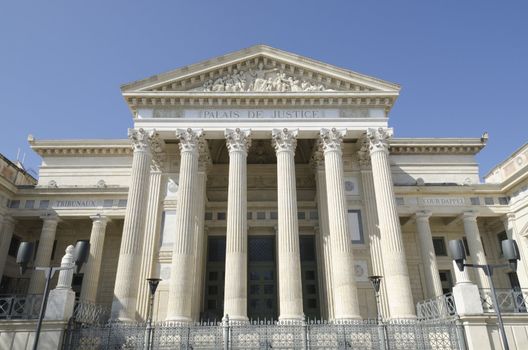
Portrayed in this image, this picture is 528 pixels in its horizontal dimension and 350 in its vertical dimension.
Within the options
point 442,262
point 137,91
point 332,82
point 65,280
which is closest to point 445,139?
point 442,262

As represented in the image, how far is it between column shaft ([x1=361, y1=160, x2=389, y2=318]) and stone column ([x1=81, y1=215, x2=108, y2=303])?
14.5 meters

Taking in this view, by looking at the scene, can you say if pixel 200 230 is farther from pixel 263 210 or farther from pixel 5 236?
pixel 5 236

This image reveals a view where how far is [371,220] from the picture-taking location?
67.8ft

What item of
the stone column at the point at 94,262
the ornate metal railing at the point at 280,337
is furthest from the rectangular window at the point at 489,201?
the stone column at the point at 94,262

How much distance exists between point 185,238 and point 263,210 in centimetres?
712

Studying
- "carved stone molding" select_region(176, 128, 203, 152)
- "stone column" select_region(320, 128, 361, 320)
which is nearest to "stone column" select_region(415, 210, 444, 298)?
"stone column" select_region(320, 128, 361, 320)

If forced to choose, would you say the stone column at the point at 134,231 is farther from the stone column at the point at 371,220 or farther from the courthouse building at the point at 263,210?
the stone column at the point at 371,220

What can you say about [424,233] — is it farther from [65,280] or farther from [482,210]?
[65,280]

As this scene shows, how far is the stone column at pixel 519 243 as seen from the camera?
→ 847 inches

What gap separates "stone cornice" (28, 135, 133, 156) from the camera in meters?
27.5

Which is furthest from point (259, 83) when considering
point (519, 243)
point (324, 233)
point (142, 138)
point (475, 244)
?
point (519, 243)

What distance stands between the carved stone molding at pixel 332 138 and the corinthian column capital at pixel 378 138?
1380 mm

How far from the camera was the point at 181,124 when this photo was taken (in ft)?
66.7

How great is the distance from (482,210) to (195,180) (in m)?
16.9
